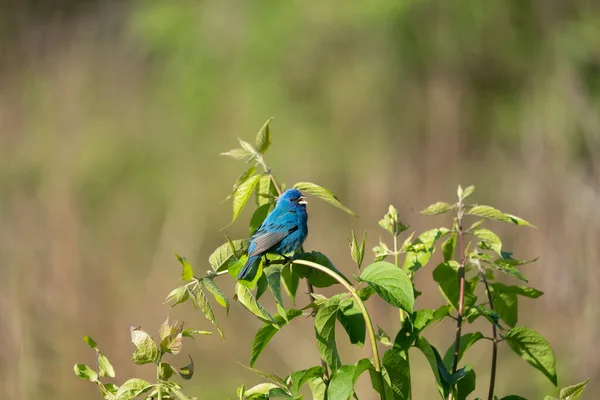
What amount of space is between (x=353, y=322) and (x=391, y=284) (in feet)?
0.55

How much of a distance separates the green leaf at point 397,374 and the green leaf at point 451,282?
0.26 metres

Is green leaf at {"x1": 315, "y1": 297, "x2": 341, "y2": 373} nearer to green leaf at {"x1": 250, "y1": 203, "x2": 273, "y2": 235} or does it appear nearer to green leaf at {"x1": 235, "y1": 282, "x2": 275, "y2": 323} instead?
green leaf at {"x1": 235, "y1": 282, "x2": 275, "y2": 323}

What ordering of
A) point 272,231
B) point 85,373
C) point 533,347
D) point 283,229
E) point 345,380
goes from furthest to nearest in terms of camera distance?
point 283,229 → point 272,231 → point 533,347 → point 85,373 → point 345,380

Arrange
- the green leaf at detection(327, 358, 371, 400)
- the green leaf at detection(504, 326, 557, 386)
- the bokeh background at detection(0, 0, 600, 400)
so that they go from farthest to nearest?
the bokeh background at detection(0, 0, 600, 400) → the green leaf at detection(504, 326, 557, 386) → the green leaf at detection(327, 358, 371, 400)

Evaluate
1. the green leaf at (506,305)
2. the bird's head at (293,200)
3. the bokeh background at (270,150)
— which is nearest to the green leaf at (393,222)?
the green leaf at (506,305)

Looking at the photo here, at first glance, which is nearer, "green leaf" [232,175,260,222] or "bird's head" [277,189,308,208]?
"green leaf" [232,175,260,222]

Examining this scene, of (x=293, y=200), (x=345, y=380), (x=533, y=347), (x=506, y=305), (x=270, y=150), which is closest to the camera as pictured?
(x=345, y=380)

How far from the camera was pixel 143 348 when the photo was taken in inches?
54.9

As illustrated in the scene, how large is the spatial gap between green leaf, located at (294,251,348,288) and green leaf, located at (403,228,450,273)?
168 millimetres

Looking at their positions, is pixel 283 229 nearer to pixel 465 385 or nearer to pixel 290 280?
pixel 290 280

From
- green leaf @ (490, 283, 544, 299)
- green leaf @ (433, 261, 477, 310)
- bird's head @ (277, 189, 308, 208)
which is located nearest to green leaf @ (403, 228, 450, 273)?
green leaf @ (433, 261, 477, 310)

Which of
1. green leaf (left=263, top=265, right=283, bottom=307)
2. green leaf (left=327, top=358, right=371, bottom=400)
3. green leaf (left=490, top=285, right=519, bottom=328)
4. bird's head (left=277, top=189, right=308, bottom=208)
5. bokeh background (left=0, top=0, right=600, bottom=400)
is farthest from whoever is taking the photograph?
bokeh background (left=0, top=0, right=600, bottom=400)

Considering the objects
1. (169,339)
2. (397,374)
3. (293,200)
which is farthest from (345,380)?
(293,200)

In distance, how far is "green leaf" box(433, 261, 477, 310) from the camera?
163 centimetres
